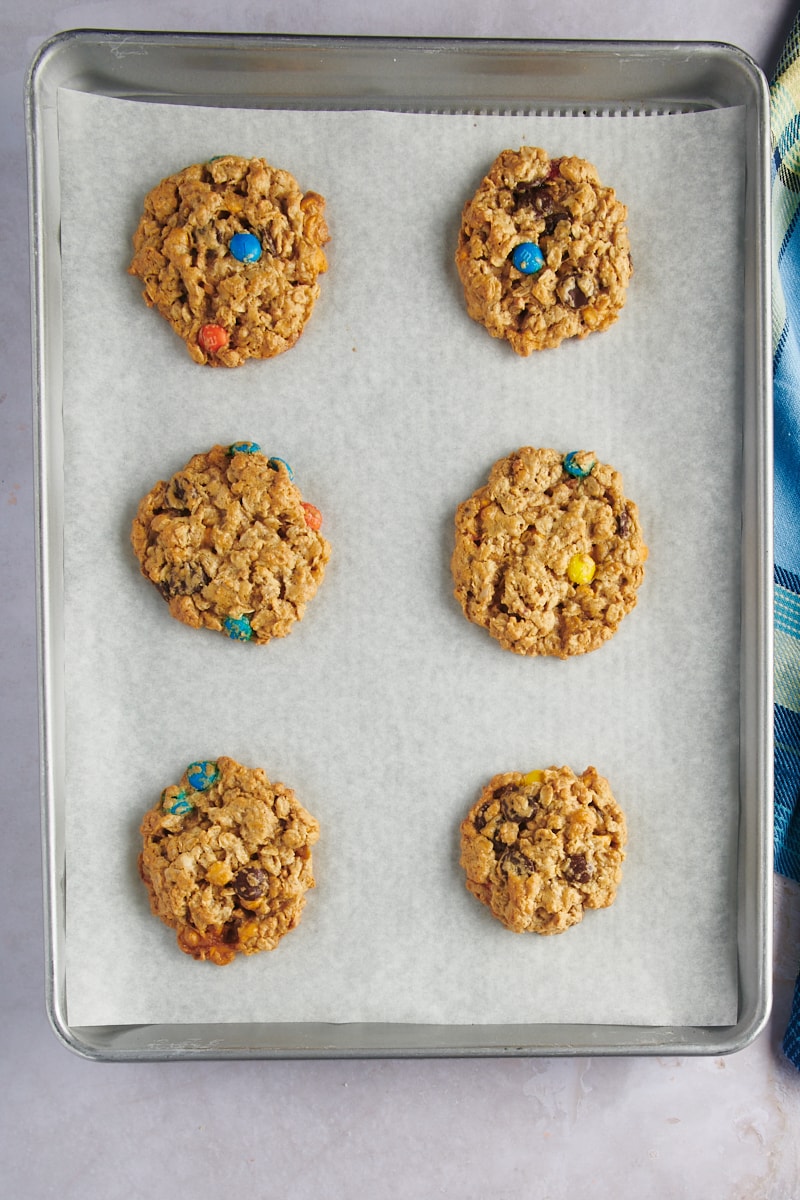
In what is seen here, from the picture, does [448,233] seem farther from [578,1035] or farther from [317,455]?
[578,1035]

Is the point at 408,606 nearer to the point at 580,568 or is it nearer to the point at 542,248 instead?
the point at 580,568

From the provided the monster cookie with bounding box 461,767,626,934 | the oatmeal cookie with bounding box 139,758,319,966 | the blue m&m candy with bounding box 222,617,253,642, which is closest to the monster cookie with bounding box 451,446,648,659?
the monster cookie with bounding box 461,767,626,934

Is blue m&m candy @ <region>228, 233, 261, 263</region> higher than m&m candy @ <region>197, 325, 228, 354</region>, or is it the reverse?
blue m&m candy @ <region>228, 233, 261, 263</region>

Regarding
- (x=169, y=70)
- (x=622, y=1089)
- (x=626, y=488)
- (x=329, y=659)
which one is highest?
(x=169, y=70)

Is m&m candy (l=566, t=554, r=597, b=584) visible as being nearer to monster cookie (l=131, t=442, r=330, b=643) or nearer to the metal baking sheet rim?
the metal baking sheet rim

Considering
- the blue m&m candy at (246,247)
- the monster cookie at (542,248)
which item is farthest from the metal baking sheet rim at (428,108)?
the blue m&m candy at (246,247)

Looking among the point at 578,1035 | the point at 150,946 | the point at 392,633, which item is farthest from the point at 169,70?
the point at 578,1035
